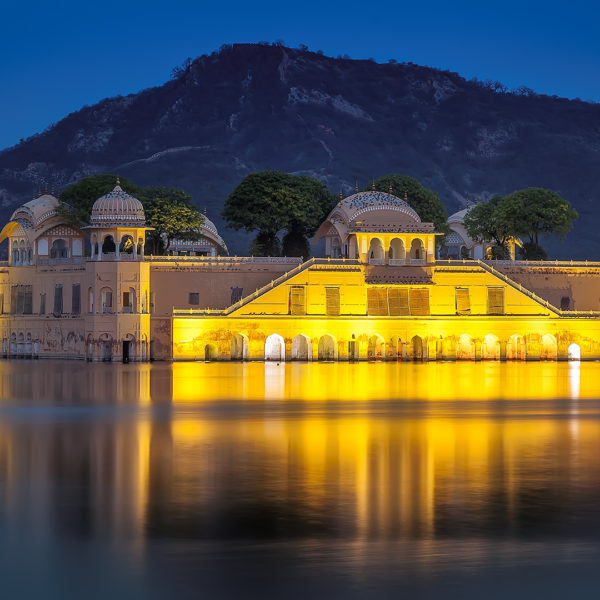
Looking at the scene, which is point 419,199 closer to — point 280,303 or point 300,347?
point 300,347

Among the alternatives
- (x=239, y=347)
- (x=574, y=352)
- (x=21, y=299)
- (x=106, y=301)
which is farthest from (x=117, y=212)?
(x=574, y=352)

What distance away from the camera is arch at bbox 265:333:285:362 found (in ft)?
220

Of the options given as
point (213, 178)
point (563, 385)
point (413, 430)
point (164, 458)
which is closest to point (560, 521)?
point (164, 458)

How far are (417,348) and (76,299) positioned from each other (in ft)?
62.4

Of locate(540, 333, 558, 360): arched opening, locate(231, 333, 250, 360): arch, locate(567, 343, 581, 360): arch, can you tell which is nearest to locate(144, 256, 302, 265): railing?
locate(231, 333, 250, 360): arch

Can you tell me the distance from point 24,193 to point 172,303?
111660 millimetres

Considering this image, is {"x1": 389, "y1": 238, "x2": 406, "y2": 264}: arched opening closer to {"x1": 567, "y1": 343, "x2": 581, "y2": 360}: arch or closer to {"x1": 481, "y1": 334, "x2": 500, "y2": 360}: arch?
{"x1": 481, "y1": 334, "x2": 500, "y2": 360}: arch

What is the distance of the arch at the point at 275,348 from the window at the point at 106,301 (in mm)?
8600

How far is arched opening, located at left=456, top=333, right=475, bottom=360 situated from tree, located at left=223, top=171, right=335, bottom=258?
13.6 meters

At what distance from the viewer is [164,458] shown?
885 inches

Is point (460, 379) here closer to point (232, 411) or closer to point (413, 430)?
point (232, 411)

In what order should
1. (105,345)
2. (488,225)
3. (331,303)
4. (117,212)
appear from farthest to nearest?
(488,225), (331,303), (117,212), (105,345)

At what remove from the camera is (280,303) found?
66688 mm

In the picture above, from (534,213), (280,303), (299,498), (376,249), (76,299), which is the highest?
(534,213)
